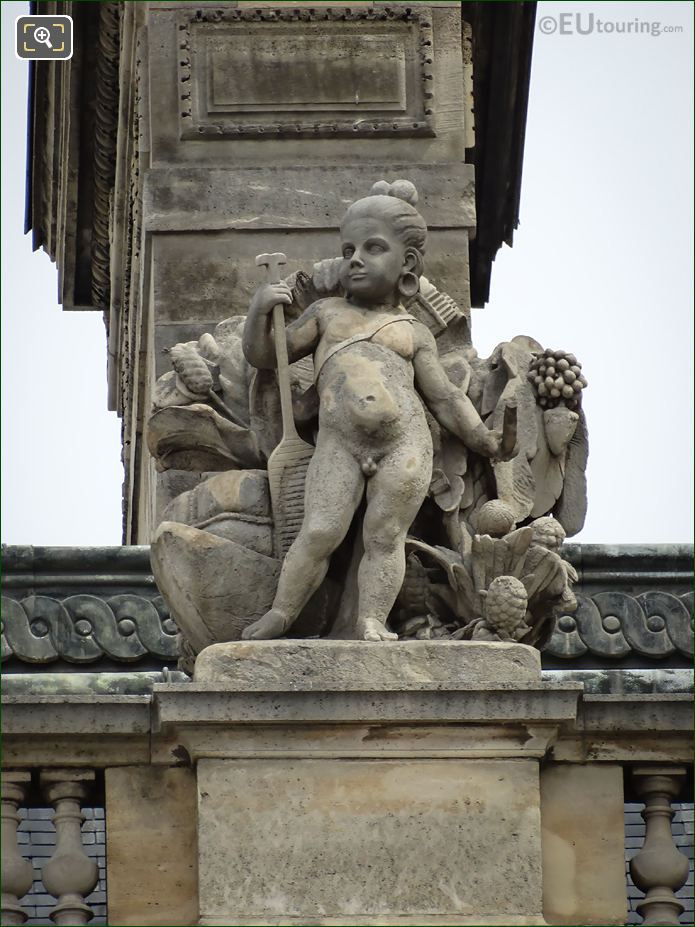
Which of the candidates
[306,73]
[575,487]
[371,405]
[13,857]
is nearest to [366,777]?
[13,857]

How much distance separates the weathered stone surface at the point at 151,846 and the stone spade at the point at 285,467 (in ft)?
3.80

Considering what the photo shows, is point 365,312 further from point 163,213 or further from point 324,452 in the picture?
point 163,213

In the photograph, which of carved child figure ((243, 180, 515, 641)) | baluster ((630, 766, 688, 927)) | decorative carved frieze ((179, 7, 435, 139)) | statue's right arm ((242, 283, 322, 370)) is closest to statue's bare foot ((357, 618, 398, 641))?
carved child figure ((243, 180, 515, 641))

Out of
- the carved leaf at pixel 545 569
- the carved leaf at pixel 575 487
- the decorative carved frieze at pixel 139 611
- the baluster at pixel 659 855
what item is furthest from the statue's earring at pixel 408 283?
the decorative carved frieze at pixel 139 611

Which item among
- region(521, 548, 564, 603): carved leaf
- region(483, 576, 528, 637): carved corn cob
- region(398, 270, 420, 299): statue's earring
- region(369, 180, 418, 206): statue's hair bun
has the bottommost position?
region(483, 576, 528, 637): carved corn cob

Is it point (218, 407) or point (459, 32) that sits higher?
point (459, 32)

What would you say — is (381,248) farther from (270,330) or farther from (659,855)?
(659,855)

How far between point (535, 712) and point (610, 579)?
403 centimetres

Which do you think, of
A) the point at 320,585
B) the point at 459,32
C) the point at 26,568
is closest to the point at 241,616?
the point at 320,585

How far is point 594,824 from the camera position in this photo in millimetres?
16016

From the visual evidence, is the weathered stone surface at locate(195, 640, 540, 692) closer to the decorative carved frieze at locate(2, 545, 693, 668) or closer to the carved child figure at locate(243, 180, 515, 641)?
the carved child figure at locate(243, 180, 515, 641)

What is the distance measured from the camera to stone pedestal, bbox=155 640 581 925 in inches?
609

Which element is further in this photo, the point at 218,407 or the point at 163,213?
the point at 163,213

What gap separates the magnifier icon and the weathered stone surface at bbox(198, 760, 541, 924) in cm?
792
